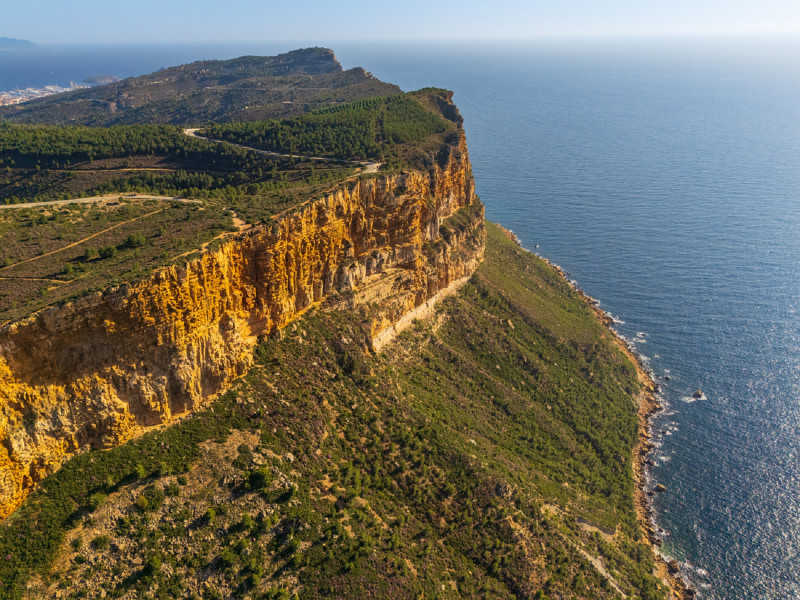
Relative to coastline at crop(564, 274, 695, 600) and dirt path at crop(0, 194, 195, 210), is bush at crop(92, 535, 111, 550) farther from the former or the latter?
coastline at crop(564, 274, 695, 600)

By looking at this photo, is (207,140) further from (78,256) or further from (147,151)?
(78,256)

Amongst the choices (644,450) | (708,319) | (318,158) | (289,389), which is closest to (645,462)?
(644,450)

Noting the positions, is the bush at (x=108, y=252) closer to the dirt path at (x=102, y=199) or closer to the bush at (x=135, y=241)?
the bush at (x=135, y=241)

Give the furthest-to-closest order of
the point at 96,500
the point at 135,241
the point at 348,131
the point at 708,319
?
the point at 708,319
the point at 348,131
the point at 135,241
the point at 96,500

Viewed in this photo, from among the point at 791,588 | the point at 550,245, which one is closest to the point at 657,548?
the point at 791,588

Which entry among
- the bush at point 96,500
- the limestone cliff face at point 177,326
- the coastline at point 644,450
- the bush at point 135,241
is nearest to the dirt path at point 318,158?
the limestone cliff face at point 177,326

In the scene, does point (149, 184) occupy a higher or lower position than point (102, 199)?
higher

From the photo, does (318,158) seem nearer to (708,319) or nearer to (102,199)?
(102,199)
